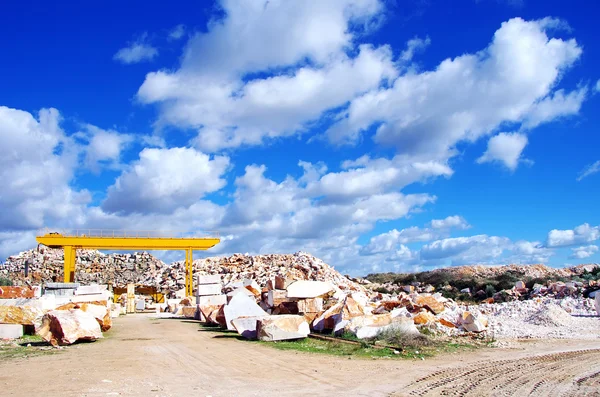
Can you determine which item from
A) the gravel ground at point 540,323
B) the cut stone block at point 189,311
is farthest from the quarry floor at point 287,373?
the cut stone block at point 189,311

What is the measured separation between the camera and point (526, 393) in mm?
6270

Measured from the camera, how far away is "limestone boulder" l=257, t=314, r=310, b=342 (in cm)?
1173

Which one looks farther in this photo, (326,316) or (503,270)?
(503,270)

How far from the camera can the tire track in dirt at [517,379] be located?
20.9 ft

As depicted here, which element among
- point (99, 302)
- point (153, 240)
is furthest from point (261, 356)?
point (153, 240)

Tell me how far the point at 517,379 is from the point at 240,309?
9389 millimetres

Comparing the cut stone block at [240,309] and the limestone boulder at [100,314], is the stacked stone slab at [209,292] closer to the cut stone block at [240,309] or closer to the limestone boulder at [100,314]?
the cut stone block at [240,309]

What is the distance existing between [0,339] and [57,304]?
368 centimetres

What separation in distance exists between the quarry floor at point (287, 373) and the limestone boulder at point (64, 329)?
343 mm

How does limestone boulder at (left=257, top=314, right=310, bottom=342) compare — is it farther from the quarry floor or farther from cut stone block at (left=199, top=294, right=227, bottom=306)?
cut stone block at (left=199, top=294, right=227, bottom=306)

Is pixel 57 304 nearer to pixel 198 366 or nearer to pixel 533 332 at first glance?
pixel 198 366

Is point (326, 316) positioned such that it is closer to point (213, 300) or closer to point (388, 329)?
point (388, 329)

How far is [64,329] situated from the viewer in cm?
1111

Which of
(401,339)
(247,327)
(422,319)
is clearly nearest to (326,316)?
(247,327)
